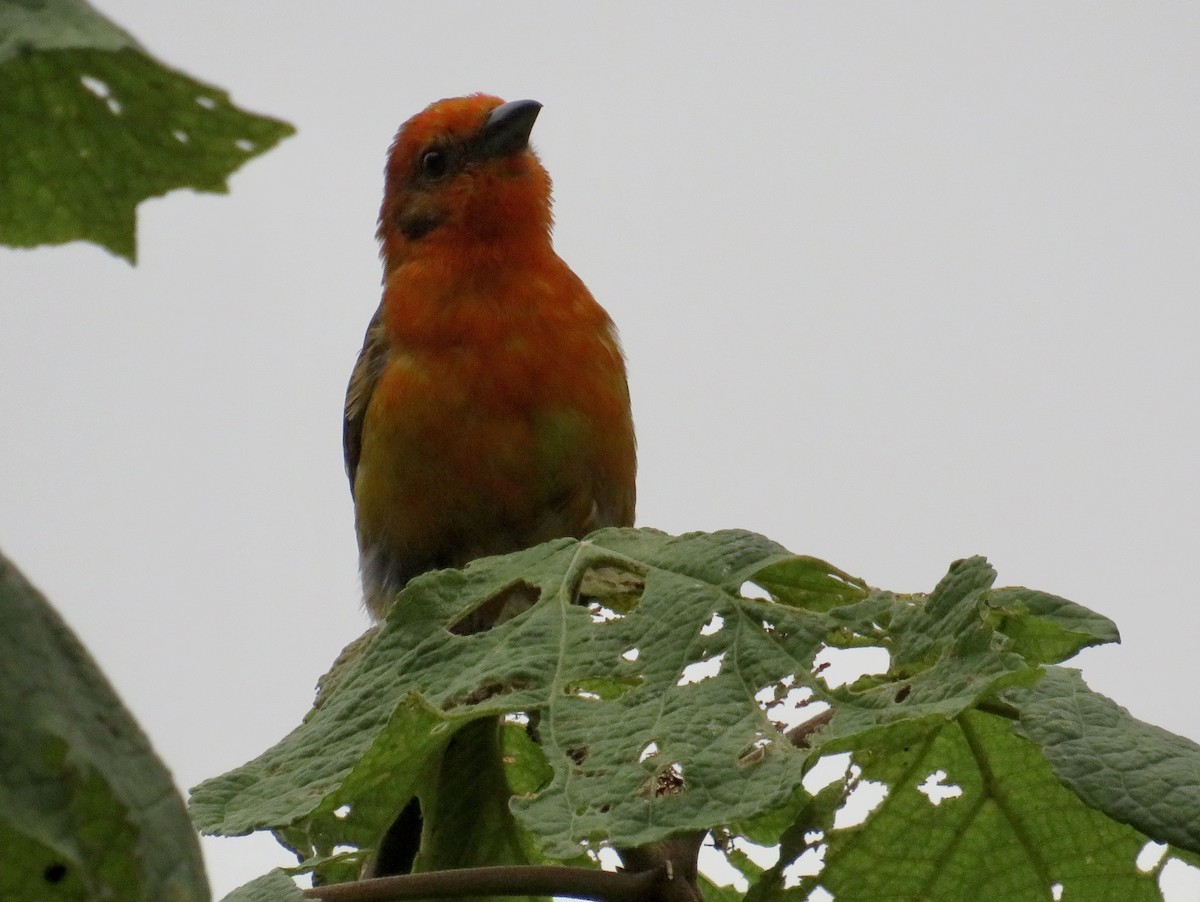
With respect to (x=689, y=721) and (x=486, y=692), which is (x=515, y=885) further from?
(x=486, y=692)

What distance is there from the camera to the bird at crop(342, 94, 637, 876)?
420 centimetres

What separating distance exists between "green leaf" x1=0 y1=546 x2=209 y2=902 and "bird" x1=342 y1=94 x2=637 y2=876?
318 centimetres

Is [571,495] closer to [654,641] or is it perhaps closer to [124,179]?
[654,641]

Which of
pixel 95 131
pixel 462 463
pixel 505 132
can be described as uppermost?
pixel 505 132

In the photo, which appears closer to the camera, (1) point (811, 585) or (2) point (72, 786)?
(2) point (72, 786)

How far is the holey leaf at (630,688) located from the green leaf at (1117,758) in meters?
0.07

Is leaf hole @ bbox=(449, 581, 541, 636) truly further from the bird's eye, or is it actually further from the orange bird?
the bird's eye

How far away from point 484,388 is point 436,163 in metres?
1.12

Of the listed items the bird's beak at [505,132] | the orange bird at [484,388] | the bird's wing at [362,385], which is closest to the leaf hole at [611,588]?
the orange bird at [484,388]

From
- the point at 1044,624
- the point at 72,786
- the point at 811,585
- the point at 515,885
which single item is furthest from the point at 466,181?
the point at 72,786

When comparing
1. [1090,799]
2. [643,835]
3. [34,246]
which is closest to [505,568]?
[643,835]

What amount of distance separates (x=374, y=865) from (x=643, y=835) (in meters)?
0.85

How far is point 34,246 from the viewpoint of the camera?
1249mm

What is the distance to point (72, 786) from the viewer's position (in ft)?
2.94
